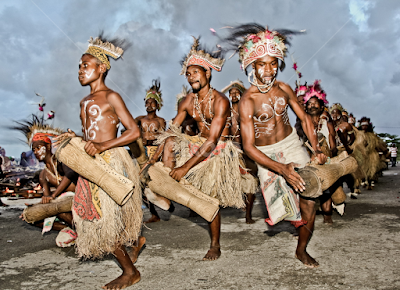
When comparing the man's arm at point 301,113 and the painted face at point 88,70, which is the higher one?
the painted face at point 88,70

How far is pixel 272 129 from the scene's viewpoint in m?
3.11

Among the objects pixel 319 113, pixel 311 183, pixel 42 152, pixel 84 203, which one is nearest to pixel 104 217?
pixel 84 203

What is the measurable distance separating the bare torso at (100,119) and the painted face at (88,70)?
0.17 metres

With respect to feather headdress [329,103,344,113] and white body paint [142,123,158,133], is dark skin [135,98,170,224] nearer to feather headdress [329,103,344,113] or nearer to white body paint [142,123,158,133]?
white body paint [142,123,158,133]

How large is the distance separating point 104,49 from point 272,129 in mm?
1726

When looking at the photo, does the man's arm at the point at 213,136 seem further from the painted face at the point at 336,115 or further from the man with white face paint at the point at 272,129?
the painted face at the point at 336,115

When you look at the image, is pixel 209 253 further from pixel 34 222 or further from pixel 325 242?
pixel 34 222

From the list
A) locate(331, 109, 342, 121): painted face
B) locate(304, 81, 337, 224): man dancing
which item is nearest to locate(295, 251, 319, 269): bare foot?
locate(304, 81, 337, 224): man dancing

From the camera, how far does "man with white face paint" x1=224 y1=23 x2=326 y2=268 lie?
295 cm

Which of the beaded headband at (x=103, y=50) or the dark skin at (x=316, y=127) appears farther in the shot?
the dark skin at (x=316, y=127)

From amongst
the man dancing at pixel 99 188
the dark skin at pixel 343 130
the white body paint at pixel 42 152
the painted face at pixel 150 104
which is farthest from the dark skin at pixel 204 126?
the dark skin at pixel 343 130

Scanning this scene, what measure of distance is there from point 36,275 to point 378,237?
3421 millimetres

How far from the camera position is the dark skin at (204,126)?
3.17 m

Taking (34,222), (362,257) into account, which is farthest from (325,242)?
(34,222)
